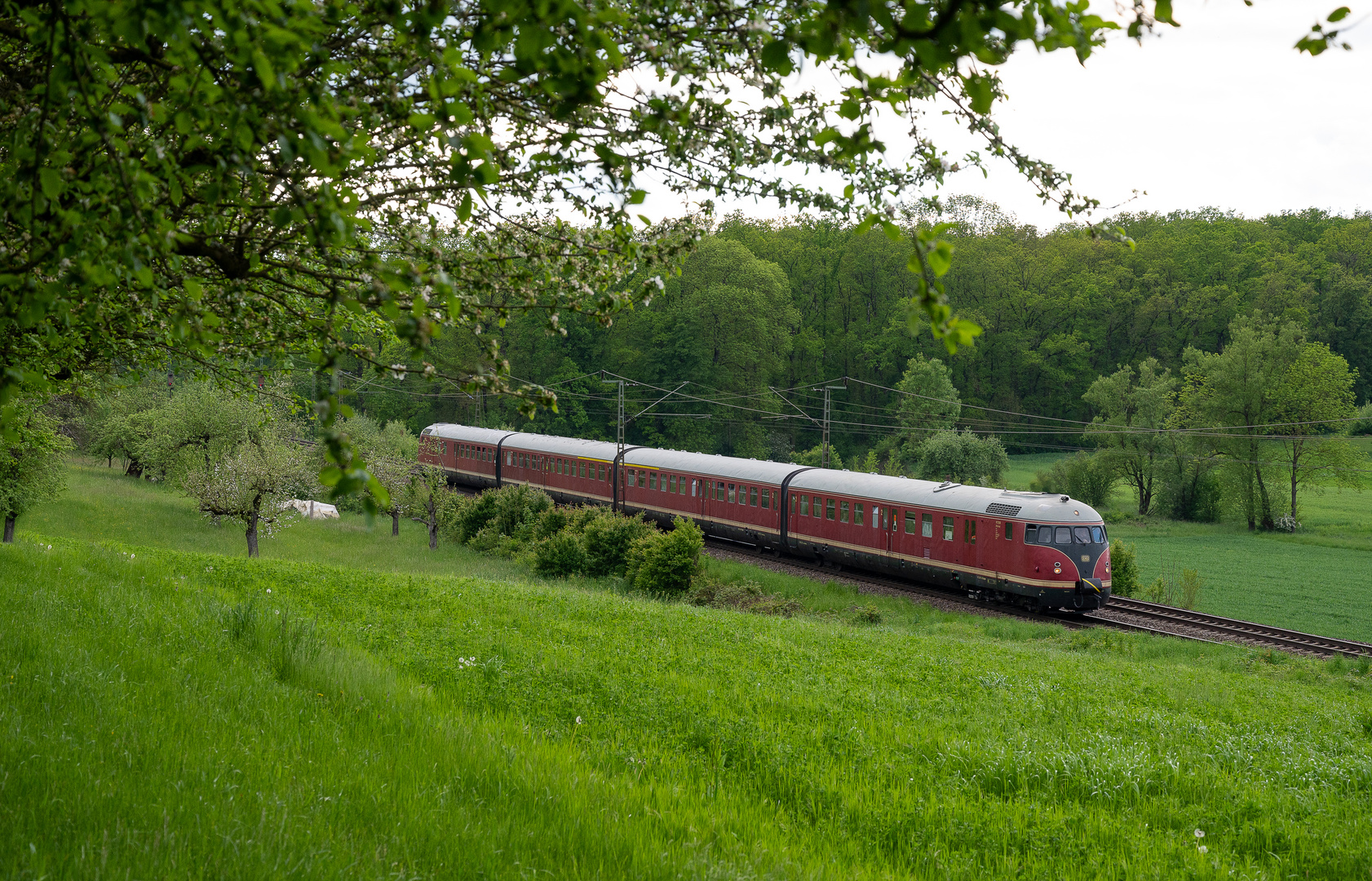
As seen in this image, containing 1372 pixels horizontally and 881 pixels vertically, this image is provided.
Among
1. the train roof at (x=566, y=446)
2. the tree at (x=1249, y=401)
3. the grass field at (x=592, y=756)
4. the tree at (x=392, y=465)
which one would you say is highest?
the tree at (x=1249, y=401)

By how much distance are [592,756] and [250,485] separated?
2720 cm

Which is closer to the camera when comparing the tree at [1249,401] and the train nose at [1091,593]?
the train nose at [1091,593]

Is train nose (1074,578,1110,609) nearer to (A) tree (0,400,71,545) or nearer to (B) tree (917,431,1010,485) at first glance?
(A) tree (0,400,71,545)

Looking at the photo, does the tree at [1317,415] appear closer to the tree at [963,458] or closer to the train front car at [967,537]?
the tree at [963,458]

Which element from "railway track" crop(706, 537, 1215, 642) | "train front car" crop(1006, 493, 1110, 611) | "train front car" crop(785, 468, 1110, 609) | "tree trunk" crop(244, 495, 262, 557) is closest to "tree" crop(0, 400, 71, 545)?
"tree trunk" crop(244, 495, 262, 557)

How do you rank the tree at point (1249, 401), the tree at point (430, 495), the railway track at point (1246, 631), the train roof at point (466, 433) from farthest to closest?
the tree at point (1249, 401) < the train roof at point (466, 433) < the tree at point (430, 495) < the railway track at point (1246, 631)

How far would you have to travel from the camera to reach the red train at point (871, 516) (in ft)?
67.7

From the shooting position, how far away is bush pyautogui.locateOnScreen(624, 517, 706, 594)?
2494cm

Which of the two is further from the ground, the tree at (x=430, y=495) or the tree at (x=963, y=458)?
the tree at (x=963, y=458)

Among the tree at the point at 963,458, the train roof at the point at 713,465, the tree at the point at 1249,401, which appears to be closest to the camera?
the train roof at the point at 713,465

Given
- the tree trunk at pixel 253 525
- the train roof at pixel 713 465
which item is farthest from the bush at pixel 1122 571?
the tree trunk at pixel 253 525

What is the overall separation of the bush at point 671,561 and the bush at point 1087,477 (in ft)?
115

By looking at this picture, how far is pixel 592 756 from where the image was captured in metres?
6.39

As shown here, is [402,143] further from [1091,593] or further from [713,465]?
[713,465]
